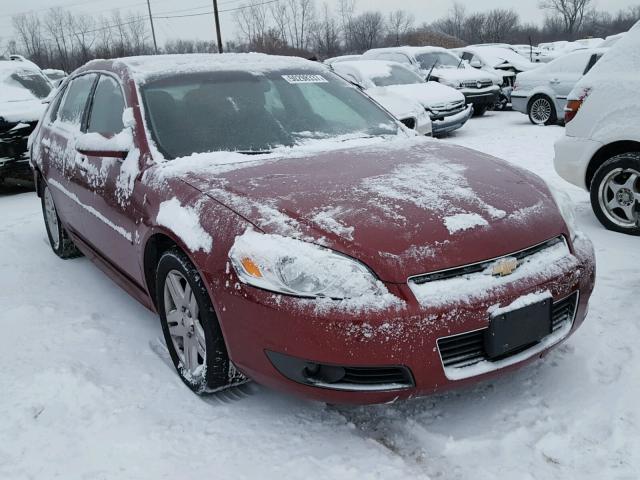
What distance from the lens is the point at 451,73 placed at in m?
13.4

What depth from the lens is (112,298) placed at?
394 cm

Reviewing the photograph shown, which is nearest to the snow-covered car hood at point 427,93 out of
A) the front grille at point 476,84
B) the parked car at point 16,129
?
the front grille at point 476,84

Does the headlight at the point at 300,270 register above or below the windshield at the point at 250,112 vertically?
below

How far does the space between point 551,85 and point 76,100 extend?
9.49 m

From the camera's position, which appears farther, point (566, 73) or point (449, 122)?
point (566, 73)

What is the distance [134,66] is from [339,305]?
2.22 metres

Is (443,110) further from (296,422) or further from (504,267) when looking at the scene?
(296,422)

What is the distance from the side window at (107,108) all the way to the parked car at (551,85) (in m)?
9.38

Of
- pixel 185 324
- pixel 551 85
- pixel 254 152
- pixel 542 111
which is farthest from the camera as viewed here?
pixel 542 111

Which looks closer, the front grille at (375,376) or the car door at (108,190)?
the front grille at (375,376)

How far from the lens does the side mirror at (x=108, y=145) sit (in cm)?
310

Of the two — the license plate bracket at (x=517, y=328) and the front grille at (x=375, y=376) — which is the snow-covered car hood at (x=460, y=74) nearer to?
the license plate bracket at (x=517, y=328)

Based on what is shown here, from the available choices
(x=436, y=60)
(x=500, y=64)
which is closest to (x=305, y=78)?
(x=436, y=60)

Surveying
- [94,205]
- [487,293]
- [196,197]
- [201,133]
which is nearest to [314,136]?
[201,133]
